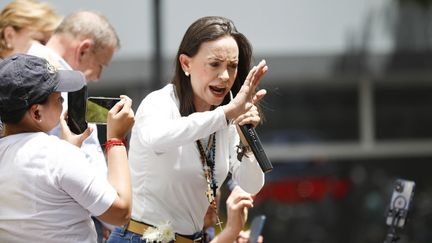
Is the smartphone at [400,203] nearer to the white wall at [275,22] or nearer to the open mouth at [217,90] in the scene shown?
the open mouth at [217,90]

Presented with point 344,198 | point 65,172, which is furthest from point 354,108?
point 65,172

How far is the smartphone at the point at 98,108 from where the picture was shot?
346 cm

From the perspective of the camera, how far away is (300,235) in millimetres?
11523

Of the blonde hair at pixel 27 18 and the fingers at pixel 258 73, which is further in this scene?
the blonde hair at pixel 27 18

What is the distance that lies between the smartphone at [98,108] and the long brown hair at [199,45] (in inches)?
16.2

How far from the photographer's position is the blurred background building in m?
10.8

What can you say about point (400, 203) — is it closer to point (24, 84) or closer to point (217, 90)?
point (217, 90)

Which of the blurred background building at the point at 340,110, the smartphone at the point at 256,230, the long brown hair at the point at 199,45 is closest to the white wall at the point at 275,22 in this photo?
the blurred background building at the point at 340,110

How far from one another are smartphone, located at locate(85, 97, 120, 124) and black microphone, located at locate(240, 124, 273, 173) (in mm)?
512

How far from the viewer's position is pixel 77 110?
3.46 meters

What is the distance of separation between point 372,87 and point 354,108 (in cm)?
35

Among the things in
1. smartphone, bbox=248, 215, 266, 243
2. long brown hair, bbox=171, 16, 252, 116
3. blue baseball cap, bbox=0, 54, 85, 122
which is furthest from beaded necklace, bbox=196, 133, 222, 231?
blue baseball cap, bbox=0, 54, 85, 122

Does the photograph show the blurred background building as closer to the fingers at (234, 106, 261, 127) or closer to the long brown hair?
the long brown hair

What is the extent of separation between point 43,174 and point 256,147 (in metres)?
0.86
